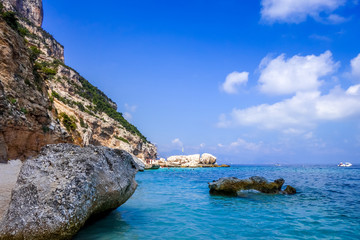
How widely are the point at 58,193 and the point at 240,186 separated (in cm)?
1499

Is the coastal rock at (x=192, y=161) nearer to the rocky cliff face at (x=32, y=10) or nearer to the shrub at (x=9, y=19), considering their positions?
the shrub at (x=9, y=19)

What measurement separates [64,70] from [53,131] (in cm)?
6468

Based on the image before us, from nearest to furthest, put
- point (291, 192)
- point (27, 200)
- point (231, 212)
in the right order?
point (27, 200), point (231, 212), point (291, 192)

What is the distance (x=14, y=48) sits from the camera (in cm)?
1945

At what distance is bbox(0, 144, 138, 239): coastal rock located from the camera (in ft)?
17.7

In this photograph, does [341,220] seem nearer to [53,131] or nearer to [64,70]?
[53,131]

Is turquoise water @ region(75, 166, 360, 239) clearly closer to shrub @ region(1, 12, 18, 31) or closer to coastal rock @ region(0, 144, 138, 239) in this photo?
coastal rock @ region(0, 144, 138, 239)

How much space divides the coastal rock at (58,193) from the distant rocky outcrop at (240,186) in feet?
37.4

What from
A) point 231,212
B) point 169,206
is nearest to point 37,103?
point 169,206

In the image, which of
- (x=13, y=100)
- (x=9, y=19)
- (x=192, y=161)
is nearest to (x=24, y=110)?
(x=13, y=100)

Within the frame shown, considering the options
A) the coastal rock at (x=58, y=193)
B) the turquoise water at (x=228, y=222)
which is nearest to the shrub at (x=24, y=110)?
the turquoise water at (x=228, y=222)

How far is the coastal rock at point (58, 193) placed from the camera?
17.7ft

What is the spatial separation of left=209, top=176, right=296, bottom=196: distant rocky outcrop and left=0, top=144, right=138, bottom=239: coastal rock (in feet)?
37.4

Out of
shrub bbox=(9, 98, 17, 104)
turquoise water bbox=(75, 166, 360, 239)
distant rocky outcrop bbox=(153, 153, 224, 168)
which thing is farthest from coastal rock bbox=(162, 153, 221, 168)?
turquoise water bbox=(75, 166, 360, 239)
